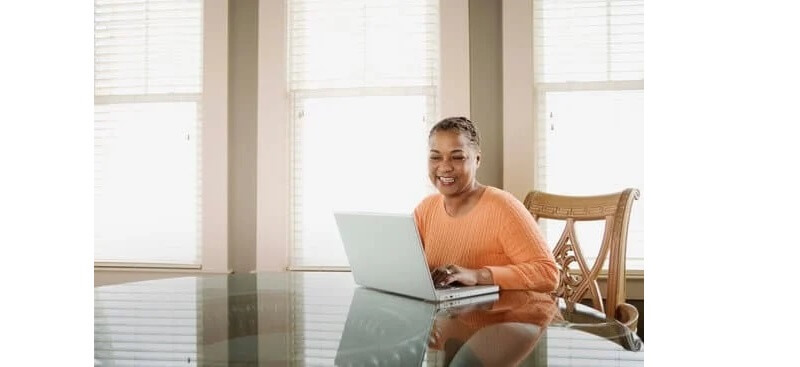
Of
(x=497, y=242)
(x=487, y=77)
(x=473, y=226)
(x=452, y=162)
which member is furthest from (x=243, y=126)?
(x=497, y=242)

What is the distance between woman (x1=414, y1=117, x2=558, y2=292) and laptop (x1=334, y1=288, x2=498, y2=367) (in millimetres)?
212

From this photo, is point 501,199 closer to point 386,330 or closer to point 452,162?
point 452,162

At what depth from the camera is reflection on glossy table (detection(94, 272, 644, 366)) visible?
1.05 meters

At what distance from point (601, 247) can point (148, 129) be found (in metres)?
2.75

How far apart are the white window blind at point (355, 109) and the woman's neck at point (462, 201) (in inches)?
42.7

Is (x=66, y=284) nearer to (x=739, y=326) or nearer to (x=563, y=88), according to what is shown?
(x=739, y=326)

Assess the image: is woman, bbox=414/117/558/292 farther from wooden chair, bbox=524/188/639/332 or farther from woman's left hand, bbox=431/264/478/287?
wooden chair, bbox=524/188/639/332

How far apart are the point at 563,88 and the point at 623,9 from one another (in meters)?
0.53

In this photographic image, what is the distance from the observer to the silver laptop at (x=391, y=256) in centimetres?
158

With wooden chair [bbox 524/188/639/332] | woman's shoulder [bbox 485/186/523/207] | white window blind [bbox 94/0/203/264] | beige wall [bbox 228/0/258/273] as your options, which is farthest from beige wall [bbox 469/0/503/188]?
white window blind [bbox 94/0/203/264]

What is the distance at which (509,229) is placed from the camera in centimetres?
212

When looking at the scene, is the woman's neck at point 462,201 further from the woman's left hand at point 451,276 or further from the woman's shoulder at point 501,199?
the woman's left hand at point 451,276

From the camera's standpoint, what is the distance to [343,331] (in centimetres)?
128

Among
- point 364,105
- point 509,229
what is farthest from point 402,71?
point 509,229
